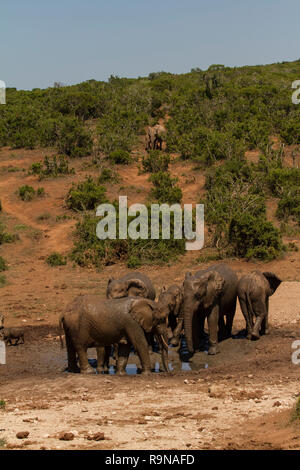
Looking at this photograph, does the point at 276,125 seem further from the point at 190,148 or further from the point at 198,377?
the point at 198,377

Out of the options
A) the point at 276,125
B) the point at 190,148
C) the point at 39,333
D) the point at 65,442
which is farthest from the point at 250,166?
the point at 65,442

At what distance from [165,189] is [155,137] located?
7.69 metres

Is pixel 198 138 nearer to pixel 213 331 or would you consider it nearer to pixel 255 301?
pixel 255 301

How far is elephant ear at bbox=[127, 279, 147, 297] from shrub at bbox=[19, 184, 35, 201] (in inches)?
661

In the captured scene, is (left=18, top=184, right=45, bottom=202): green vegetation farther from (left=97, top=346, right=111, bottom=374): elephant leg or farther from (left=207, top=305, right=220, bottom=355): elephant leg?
(left=97, top=346, right=111, bottom=374): elephant leg

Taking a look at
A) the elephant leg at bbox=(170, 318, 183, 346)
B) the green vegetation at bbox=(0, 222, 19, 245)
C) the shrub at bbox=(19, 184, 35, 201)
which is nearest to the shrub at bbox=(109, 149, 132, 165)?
the shrub at bbox=(19, 184, 35, 201)

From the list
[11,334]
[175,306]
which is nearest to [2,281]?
[11,334]

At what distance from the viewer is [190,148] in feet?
107

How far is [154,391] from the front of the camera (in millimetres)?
9789

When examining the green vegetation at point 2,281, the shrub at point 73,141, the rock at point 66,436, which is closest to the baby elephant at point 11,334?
the green vegetation at point 2,281

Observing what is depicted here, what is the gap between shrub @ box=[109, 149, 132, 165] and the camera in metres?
32.4

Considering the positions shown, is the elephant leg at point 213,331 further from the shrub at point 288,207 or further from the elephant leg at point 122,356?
the shrub at point 288,207

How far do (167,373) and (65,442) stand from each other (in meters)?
3.87

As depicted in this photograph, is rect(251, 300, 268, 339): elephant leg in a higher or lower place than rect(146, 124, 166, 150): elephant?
lower
